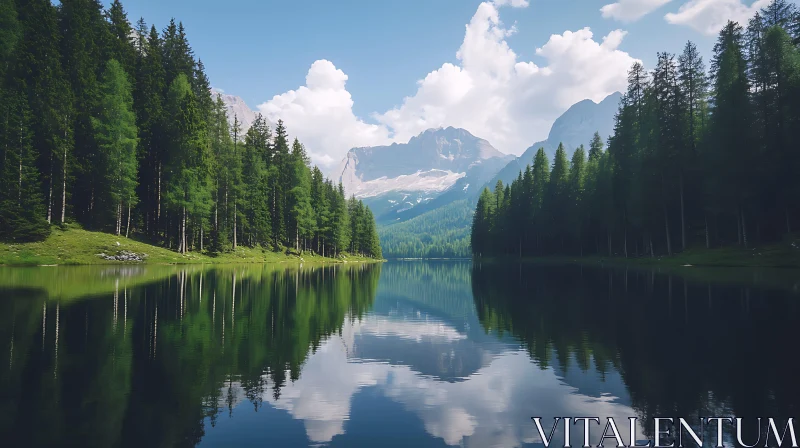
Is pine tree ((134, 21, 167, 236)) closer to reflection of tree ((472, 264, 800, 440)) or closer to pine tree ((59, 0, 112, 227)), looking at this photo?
pine tree ((59, 0, 112, 227))

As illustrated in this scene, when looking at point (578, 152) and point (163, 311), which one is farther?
point (578, 152)

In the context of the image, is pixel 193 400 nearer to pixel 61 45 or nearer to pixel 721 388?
pixel 721 388

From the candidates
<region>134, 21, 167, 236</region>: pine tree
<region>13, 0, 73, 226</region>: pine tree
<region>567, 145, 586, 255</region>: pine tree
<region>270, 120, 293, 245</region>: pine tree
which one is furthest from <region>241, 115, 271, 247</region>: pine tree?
<region>567, 145, 586, 255</region>: pine tree

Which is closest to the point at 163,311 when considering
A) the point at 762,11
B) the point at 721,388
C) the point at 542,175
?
the point at 721,388

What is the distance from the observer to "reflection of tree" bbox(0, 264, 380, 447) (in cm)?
727

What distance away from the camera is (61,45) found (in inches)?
2231

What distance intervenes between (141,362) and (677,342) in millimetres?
14333

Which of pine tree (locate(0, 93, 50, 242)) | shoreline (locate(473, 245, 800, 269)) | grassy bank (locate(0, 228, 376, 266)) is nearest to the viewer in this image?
shoreline (locate(473, 245, 800, 269))

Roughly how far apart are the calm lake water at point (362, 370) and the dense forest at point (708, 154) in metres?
28.5

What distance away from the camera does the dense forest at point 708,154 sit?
144 feet

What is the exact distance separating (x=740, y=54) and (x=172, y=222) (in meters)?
72.7

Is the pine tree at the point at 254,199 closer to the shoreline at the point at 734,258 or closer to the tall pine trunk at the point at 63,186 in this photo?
the tall pine trunk at the point at 63,186

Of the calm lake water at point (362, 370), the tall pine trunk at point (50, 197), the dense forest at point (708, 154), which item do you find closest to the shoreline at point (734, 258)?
the dense forest at point (708, 154)

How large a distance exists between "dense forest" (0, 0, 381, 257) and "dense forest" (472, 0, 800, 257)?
5226cm
